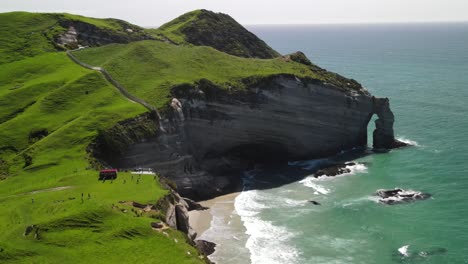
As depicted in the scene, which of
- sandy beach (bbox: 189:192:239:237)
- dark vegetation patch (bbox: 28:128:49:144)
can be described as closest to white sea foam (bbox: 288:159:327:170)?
sandy beach (bbox: 189:192:239:237)

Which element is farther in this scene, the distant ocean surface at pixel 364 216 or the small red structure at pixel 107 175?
the small red structure at pixel 107 175

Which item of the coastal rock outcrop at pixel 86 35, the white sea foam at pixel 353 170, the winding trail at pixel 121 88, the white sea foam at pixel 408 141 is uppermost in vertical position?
the coastal rock outcrop at pixel 86 35

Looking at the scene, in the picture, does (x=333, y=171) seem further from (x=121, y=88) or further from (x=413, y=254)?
(x=121, y=88)

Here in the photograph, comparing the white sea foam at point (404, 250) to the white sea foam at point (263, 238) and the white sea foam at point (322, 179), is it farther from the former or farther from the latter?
the white sea foam at point (322, 179)

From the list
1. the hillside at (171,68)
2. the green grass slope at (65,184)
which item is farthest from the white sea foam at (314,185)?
the green grass slope at (65,184)

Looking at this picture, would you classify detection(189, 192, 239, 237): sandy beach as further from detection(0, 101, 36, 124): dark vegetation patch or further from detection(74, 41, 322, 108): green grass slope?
detection(0, 101, 36, 124): dark vegetation patch

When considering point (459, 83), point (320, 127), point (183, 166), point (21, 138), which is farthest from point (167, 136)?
point (459, 83)

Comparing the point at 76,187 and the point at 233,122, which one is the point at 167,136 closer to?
the point at 233,122
